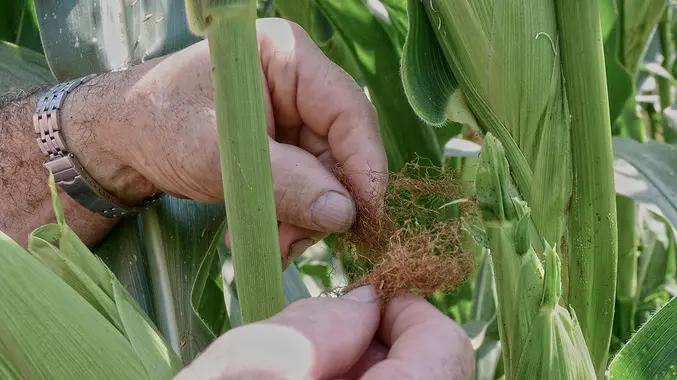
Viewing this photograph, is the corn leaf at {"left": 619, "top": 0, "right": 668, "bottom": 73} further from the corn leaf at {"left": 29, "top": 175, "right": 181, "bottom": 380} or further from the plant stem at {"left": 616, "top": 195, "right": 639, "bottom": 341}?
the corn leaf at {"left": 29, "top": 175, "right": 181, "bottom": 380}

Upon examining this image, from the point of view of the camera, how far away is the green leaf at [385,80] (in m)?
1.06

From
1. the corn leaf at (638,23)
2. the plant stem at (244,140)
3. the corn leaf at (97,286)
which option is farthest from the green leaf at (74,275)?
the corn leaf at (638,23)

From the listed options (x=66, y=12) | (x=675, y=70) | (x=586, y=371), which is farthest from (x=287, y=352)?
(x=675, y=70)

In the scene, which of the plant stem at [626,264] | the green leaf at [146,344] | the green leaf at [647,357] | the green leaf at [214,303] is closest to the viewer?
the green leaf at [146,344]

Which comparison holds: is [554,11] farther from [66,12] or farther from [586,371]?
[66,12]

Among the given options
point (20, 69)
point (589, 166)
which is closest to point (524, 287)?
point (589, 166)

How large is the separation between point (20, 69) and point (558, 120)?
85 cm

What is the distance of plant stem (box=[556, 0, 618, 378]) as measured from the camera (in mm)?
602

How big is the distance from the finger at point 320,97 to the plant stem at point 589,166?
20 centimetres

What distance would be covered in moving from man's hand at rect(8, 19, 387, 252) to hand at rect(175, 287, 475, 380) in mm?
166

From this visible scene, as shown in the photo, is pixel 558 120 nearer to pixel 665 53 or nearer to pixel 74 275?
pixel 74 275

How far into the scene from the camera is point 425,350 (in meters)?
0.43

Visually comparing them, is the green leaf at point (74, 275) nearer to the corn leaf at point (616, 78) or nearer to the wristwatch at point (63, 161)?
the wristwatch at point (63, 161)

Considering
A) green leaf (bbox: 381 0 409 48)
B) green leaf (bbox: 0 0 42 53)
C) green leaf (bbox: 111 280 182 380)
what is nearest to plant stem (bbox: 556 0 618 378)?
green leaf (bbox: 111 280 182 380)
